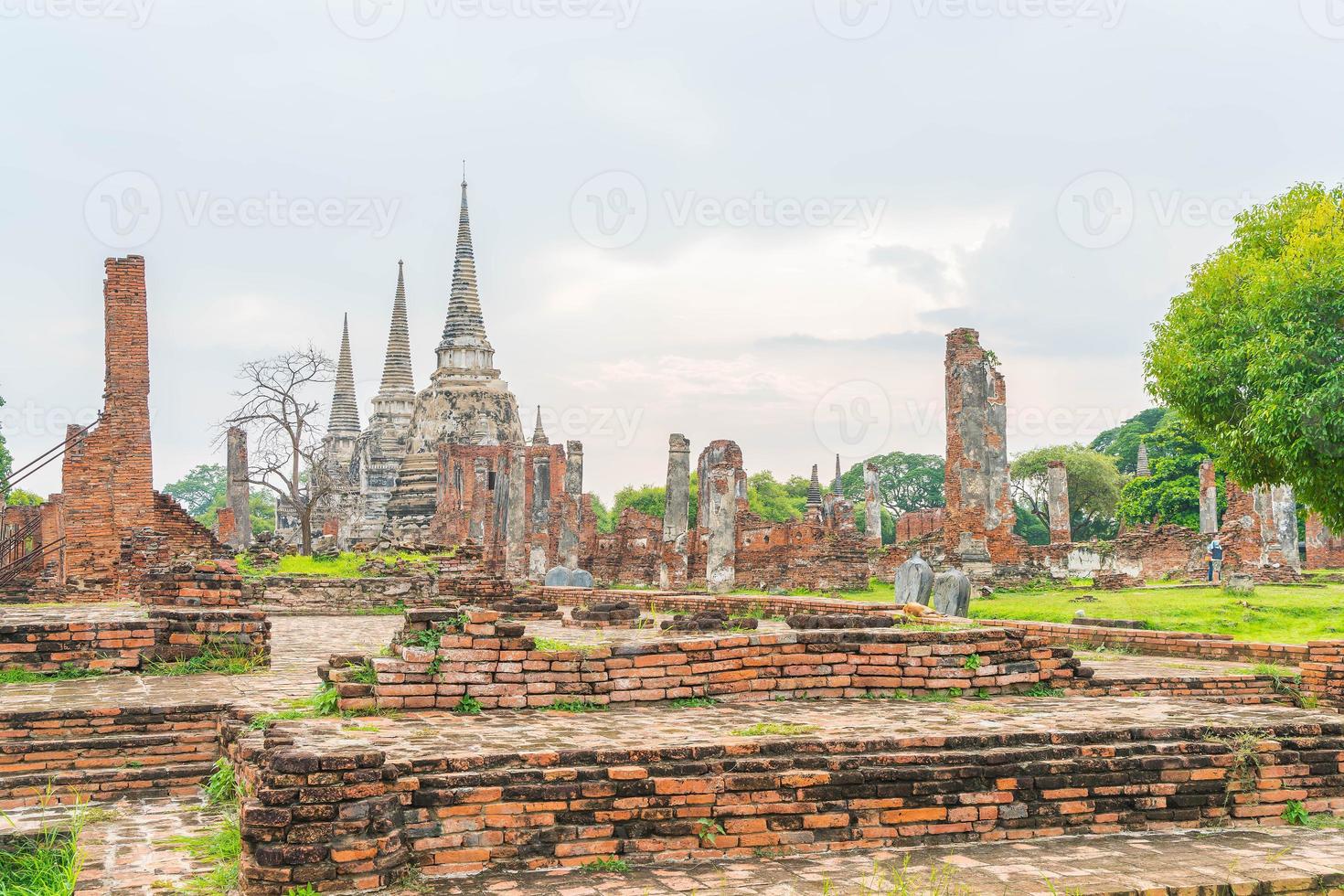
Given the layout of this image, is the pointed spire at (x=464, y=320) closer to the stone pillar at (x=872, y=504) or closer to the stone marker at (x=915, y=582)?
the stone pillar at (x=872, y=504)

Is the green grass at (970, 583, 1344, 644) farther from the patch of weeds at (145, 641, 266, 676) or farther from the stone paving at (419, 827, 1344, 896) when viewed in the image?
the patch of weeds at (145, 641, 266, 676)

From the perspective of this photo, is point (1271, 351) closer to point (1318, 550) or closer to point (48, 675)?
point (48, 675)

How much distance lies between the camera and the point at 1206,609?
14328mm

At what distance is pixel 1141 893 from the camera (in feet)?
14.7

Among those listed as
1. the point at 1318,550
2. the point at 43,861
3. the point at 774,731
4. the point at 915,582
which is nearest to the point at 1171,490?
the point at 1318,550

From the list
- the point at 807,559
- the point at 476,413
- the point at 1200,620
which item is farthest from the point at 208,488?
the point at 1200,620

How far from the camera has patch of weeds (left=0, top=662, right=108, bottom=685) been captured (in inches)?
328

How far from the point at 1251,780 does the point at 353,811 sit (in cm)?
431

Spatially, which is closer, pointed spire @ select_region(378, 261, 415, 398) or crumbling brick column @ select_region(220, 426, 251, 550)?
crumbling brick column @ select_region(220, 426, 251, 550)

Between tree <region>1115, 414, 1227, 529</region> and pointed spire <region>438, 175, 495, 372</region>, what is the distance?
30.5 meters

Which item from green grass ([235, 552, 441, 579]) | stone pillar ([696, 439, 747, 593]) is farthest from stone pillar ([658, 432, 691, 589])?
green grass ([235, 552, 441, 579])

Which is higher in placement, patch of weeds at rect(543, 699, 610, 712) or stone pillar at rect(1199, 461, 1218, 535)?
stone pillar at rect(1199, 461, 1218, 535)

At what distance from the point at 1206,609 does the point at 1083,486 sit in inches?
1472

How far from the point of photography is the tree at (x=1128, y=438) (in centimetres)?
5594
